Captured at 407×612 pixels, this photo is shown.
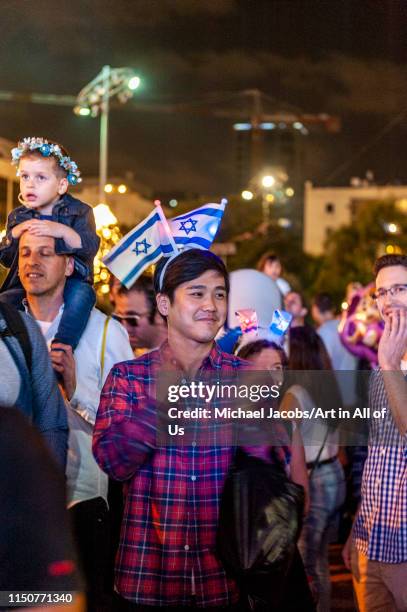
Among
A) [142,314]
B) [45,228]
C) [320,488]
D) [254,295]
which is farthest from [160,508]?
[254,295]

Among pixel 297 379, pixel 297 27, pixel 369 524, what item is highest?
pixel 297 27

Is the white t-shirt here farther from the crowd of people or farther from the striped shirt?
the striped shirt

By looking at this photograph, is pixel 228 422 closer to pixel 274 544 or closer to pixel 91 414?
pixel 274 544

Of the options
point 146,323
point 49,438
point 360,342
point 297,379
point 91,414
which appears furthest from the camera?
point 360,342

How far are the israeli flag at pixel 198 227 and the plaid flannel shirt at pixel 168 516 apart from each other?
1.36 meters

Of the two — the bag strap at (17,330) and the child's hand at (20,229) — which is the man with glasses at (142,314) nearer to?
the child's hand at (20,229)

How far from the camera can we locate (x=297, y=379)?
5453 millimetres

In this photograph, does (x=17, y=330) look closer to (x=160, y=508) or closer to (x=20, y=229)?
(x=160, y=508)

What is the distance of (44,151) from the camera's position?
14.7 feet

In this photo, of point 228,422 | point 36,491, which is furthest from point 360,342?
point 36,491

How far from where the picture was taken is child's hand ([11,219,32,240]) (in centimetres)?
427

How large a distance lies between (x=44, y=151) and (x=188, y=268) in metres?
1.13

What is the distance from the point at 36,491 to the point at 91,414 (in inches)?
89.1

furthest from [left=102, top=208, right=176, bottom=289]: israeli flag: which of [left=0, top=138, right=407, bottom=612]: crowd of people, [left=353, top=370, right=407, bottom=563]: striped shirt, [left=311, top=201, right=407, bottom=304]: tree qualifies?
[left=311, top=201, right=407, bottom=304]: tree
